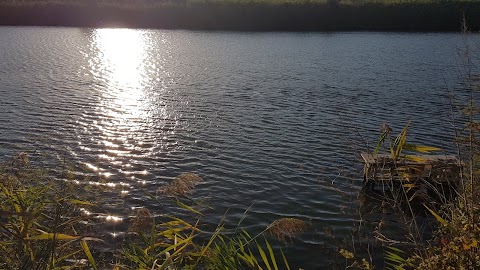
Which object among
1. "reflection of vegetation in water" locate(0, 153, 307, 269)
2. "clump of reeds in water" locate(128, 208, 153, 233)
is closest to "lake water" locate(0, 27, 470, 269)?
"reflection of vegetation in water" locate(0, 153, 307, 269)

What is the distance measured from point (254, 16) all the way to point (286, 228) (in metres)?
70.6

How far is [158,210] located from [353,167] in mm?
8767

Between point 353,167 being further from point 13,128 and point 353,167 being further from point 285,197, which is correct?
point 13,128

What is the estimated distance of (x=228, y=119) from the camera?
86.4ft

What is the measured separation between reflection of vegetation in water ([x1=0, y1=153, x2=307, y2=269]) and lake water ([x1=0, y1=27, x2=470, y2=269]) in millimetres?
1051

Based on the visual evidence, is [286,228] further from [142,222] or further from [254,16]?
[254,16]

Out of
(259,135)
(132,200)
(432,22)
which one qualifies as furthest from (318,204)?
(432,22)

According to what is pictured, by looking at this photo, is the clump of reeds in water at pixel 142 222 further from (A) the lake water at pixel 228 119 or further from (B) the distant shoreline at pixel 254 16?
(B) the distant shoreline at pixel 254 16

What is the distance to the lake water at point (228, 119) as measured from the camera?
53.0 feet

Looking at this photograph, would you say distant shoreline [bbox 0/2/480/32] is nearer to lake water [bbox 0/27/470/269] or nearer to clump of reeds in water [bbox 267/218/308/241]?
lake water [bbox 0/27/470/269]

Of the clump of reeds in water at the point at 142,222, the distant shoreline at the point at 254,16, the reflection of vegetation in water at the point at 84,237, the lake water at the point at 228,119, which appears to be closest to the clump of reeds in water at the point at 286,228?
the reflection of vegetation in water at the point at 84,237

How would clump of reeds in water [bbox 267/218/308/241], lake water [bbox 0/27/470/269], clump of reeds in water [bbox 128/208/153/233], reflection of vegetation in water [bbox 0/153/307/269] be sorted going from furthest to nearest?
lake water [bbox 0/27/470/269], clump of reeds in water [bbox 267/218/308/241], clump of reeds in water [bbox 128/208/153/233], reflection of vegetation in water [bbox 0/153/307/269]

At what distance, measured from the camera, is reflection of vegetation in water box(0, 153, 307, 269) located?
21.8 ft

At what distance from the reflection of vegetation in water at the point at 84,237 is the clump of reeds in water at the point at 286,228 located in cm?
3
